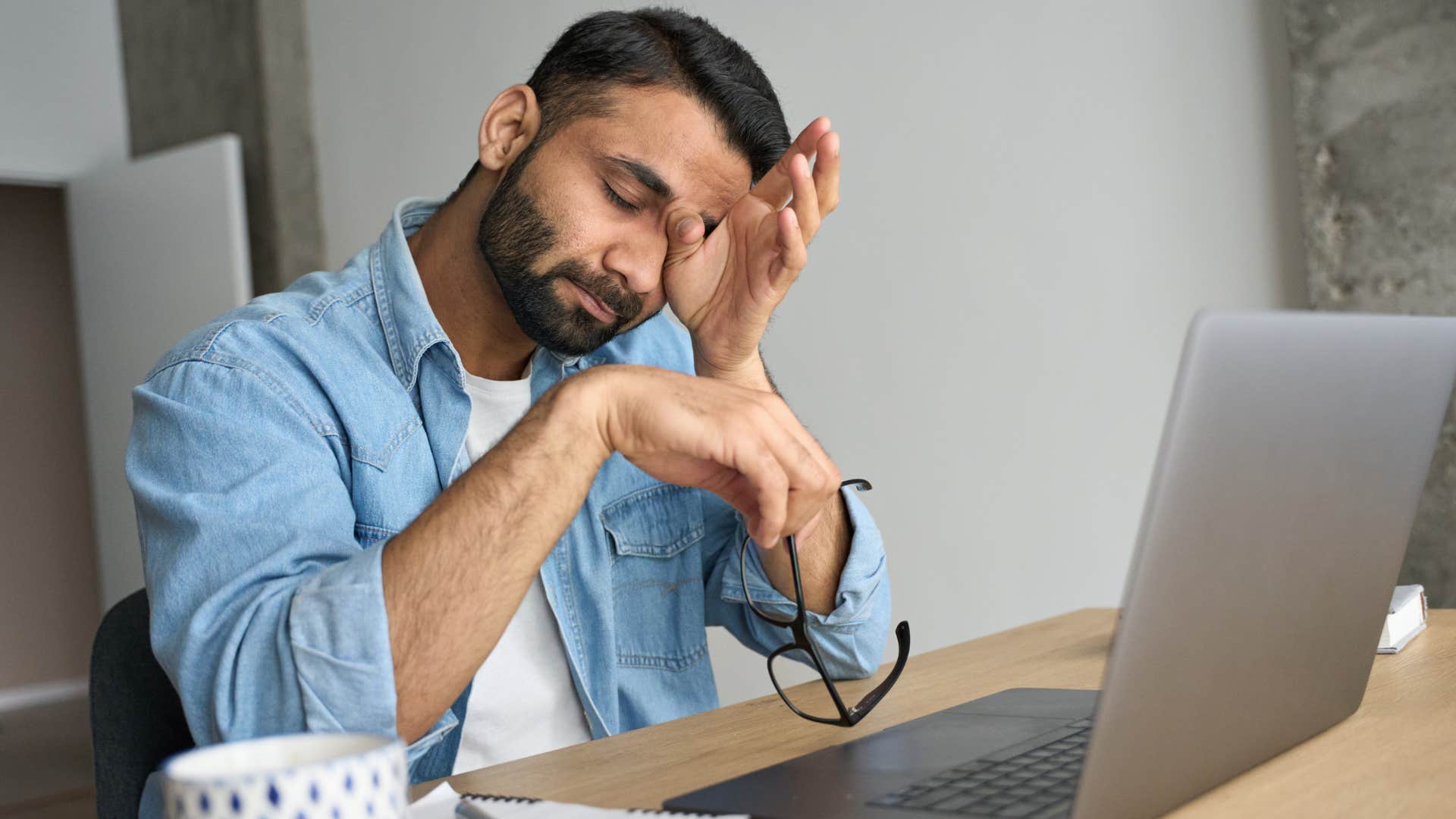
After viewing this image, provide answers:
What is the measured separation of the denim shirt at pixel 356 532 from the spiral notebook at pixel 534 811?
5.9 inches

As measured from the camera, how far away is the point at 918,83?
120 inches

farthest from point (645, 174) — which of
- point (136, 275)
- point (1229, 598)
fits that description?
point (136, 275)

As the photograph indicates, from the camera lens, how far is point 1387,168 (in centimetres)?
231

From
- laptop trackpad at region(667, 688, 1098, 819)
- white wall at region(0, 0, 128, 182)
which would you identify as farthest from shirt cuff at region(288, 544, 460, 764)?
white wall at region(0, 0, 128, 182)

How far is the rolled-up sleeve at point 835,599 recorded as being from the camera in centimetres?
119

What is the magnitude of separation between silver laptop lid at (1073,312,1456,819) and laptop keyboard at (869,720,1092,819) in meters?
0.07

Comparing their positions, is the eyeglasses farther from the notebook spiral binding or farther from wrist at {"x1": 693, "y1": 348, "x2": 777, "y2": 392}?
wrist at {"x1": 693, "y1": 348, "x2": 777, "y2": 392}

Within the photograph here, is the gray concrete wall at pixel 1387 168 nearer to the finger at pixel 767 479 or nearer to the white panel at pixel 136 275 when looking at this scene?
the finger at pixel 767 479

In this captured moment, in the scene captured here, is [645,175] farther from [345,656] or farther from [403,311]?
[345,656]

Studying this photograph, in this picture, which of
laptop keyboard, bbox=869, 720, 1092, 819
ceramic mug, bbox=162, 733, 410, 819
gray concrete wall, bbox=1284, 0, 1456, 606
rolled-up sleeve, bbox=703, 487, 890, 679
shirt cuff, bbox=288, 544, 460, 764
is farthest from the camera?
gray concrete wall, bbox=1284, 0, 1456, 606

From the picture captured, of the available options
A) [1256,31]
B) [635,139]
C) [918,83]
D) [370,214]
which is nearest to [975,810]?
[635,139]

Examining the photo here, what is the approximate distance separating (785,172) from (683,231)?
5.1 inches

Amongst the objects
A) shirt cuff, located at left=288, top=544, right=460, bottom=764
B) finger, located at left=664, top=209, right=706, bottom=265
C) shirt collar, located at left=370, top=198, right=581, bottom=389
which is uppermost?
finger, located at left=664, top=209, right=706, bottom=265

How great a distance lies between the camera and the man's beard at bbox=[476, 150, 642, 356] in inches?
54.7
